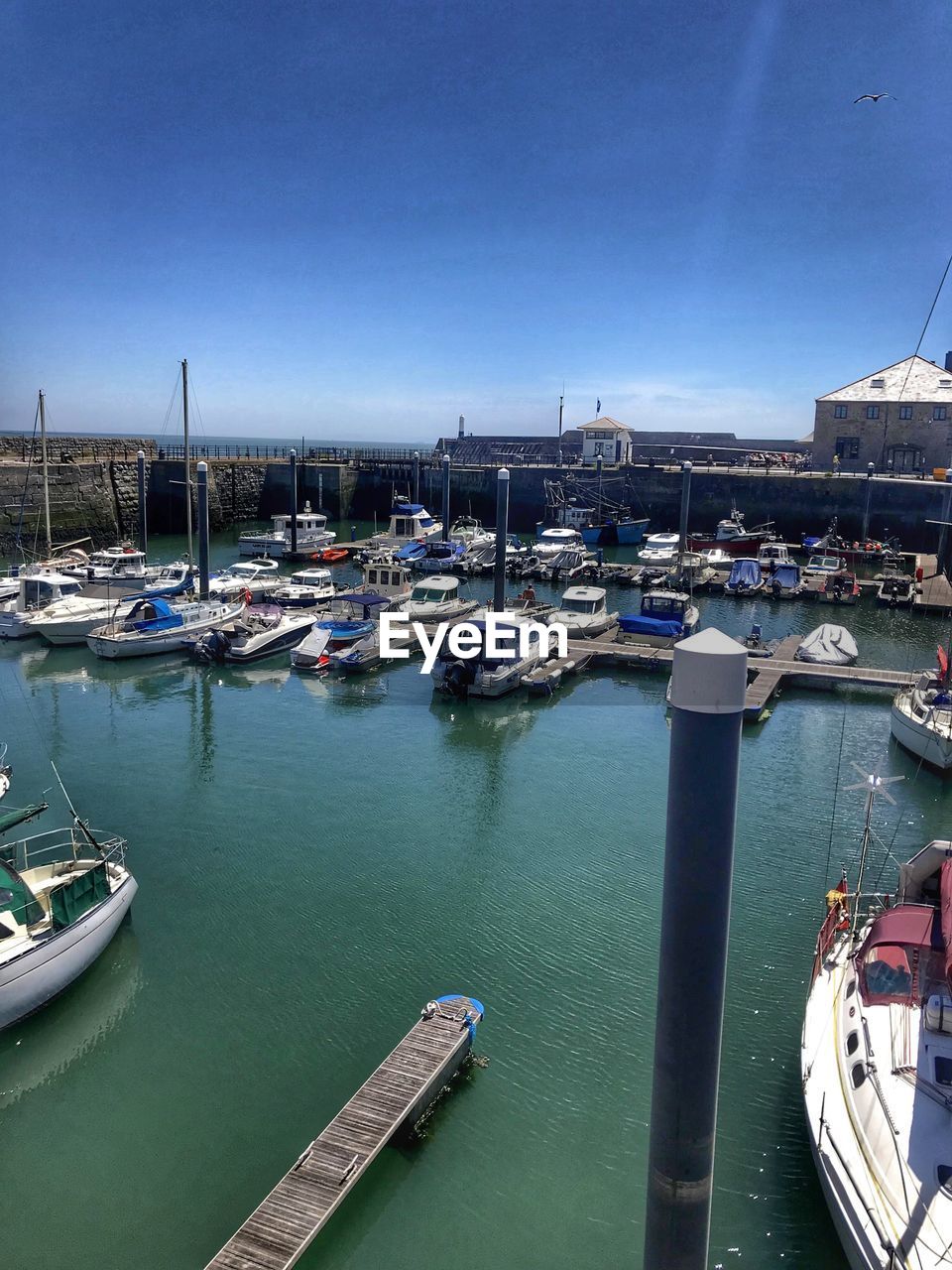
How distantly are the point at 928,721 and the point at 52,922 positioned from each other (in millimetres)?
18162

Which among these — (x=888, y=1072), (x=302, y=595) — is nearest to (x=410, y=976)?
(x=888, y=1072)

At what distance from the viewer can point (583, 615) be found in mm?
33062

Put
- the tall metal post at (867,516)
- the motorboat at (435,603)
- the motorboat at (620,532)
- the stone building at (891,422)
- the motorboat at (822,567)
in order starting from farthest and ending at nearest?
the stone building at (891,422), the motorboat at (620,532), the tall metal post at (867,516), the motorboat at (822,567), the motorboat at (435,603)

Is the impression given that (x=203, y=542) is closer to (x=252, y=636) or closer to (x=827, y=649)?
(x=252, y=636)

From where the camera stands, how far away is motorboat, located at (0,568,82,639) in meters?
31.8

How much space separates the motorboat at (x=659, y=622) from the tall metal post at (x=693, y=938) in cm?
2528

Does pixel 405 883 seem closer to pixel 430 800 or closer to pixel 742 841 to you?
pixel 430 800

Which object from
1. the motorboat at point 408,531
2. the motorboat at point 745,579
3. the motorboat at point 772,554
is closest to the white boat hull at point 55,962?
the motorboat at point 745,579

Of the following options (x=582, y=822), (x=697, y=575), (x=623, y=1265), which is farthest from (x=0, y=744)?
(x=697, y=575)

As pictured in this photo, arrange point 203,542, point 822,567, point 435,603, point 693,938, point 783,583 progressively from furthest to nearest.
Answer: point 822,567 → point 783,583 → point 435,603 → point 203,542 → point 693,938

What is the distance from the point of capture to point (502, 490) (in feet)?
113

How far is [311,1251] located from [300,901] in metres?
6.51

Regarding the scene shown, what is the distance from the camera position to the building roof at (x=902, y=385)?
2630 inches

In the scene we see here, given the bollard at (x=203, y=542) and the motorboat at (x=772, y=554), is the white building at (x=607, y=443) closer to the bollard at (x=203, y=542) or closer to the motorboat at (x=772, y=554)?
the motorboat at (x=772, y=554)
